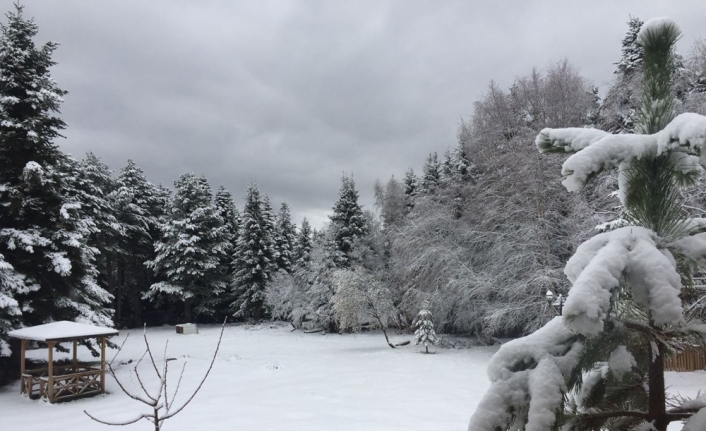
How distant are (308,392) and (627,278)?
10858 mm

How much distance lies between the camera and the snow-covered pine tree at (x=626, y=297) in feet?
3.40

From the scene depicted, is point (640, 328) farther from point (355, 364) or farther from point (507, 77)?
point (507, 77)

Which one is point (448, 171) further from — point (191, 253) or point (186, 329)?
point (191, 253)

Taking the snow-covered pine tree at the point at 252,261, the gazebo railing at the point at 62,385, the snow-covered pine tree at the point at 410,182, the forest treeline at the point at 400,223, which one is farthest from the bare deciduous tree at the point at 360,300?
the snow-covered pine tree at the point at 252,261

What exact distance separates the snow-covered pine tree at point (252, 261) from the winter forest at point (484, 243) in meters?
0.15

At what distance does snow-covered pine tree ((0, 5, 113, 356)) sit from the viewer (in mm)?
12961

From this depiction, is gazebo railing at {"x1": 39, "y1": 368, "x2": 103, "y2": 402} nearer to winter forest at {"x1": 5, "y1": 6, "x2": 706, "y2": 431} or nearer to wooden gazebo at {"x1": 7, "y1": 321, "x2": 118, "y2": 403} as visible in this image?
wooden gazebo at {"x1": 7, "y1": 321, "x2": 118, "y2": 403}

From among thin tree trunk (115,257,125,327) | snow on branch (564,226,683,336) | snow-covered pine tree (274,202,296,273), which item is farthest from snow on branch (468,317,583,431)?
thin tree trunk (115,257,125,327)

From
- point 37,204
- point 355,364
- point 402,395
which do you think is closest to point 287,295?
point 355,364

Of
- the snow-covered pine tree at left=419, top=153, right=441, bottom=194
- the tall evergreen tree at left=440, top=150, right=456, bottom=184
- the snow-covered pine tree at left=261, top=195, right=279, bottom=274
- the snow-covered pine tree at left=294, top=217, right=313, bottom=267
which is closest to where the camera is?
the tall evergreen tree at left=440, top=150, right=456, bottom=184

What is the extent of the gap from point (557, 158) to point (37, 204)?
17740 millimetres

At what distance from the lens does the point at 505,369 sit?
116cm

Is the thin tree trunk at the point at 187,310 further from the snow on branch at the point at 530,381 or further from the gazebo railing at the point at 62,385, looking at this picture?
the snow on branch at the point at 530,381

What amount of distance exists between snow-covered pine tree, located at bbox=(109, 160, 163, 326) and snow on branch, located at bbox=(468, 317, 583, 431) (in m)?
31.7
